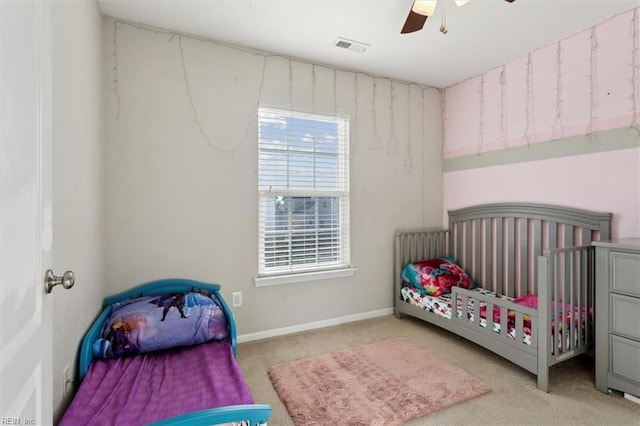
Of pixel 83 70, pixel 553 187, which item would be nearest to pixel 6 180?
pixel 83 70

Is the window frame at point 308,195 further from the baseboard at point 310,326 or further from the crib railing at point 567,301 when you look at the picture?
the crib railing at point 567,301

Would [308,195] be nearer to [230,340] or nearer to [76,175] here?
[230,340]

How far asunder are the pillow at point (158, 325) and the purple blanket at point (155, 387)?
63mm

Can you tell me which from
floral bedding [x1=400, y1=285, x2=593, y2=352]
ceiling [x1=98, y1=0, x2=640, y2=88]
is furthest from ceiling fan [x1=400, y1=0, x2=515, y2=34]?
floral bedding [x1=400, y1=285, x2=593, y2=352]

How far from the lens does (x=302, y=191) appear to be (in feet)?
9.27

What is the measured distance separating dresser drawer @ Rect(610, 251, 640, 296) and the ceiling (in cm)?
167

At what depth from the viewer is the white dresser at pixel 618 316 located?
177 cm

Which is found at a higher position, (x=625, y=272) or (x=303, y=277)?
(x=625, y=272)

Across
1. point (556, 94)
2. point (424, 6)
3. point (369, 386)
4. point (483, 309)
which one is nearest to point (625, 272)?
point (483, 309)

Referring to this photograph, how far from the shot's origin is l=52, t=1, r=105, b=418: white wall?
133 centimetres

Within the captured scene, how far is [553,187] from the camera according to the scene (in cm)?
256

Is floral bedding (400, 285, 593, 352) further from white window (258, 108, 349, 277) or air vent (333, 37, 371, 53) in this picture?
air vent (333, 37, 371, 53)

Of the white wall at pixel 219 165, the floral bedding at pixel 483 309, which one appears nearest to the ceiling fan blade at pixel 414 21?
the white wall at pixel 219 165

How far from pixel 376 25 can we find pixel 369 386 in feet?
8.32
